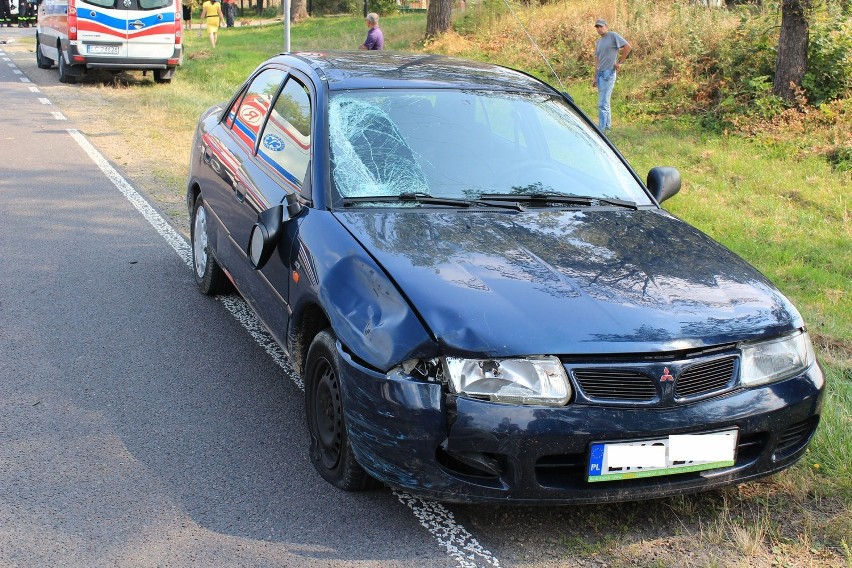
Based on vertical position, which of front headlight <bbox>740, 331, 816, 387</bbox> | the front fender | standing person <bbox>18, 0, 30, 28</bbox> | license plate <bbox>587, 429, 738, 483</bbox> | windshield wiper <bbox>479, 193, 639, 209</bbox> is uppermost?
windshield wiper <bbox>479, 193, 639, 209</bbox>

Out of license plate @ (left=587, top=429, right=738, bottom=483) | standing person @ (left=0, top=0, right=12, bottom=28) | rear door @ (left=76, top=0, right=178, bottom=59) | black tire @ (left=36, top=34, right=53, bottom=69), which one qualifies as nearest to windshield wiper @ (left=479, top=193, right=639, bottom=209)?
license plate @ (left=587, top=429, right=738, bottom=483)

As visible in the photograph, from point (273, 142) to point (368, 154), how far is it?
788 mm

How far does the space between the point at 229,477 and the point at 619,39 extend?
12.2 meters

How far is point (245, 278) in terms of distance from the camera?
17.1 ft

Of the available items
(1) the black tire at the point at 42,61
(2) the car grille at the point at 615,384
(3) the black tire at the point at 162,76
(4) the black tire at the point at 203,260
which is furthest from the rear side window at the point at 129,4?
(2) the car grille at the point at 615,384

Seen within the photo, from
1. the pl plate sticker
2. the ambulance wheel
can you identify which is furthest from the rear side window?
the pl plate sticker

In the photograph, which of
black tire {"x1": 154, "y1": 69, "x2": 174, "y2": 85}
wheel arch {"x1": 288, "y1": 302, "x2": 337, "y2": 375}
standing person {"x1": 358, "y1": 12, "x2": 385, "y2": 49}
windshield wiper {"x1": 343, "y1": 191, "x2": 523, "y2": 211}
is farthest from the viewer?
black tire {"x1": 154, "y1": 69, "x2": 174, "y2": 85}

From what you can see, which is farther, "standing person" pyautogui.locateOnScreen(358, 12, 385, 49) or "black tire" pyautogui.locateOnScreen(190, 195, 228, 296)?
"standing person" pyautogui.locateOnScreen(358, 12, 385, 49)

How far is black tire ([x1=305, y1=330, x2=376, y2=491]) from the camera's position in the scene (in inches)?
150

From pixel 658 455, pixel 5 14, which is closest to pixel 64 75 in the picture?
pixel 658 455

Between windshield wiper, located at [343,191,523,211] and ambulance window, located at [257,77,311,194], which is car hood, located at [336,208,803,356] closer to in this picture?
windshield wiper, located at [343,191,523,211]

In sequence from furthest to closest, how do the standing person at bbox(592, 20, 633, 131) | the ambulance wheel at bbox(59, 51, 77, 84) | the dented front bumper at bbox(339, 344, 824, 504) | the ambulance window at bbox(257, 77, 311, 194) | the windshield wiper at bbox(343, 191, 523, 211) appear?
the ambulance wheel at bbox(59, 51, 77, 84) → the standing person at bbox(592, 20, 633, 131) → the ambulance window at bbox(257, 77, 311, 194) → the windshield wiper at bbox(343, 191, 523, 211) → the dented front bumper at bbox(339, 344, 824, 504)

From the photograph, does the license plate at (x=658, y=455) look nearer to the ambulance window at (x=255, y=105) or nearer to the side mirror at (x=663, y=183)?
the side mirror at (x=663, y=183)

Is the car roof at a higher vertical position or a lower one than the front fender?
higher
